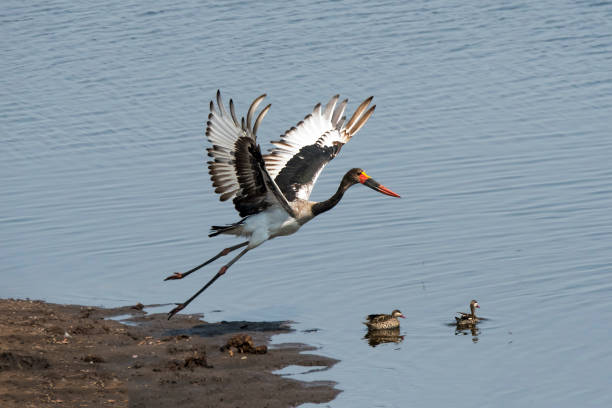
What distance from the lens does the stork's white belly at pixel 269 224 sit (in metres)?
12.5

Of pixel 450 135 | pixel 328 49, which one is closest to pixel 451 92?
pixel 450 135

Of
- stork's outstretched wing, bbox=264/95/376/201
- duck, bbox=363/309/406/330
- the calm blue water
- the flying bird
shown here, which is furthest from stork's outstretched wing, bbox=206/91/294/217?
duck, bbox=363/309/406/330

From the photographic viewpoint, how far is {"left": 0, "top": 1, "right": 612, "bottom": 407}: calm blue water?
448 inches

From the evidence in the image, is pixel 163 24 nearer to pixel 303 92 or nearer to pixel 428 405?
pixel 303 92

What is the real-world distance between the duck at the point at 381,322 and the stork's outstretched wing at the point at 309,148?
1959mm

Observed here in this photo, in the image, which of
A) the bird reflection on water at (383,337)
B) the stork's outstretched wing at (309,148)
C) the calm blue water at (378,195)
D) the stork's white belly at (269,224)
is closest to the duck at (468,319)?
the calm blue water at (378,195)

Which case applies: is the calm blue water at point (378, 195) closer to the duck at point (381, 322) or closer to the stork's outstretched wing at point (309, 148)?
the duck at point (381, 322)

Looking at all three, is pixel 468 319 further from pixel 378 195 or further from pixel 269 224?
pixel 378 195

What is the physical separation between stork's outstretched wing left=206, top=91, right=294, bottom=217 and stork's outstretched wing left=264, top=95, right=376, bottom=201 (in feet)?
2.38

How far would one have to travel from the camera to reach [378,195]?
1734 centimetres

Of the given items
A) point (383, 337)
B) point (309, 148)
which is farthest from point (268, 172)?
point (383, 337)

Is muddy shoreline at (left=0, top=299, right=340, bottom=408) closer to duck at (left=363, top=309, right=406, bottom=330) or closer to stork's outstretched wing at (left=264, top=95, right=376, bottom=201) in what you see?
duck at (left=363, top=309, right=406, bottom=330)

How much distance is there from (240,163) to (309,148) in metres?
2.67

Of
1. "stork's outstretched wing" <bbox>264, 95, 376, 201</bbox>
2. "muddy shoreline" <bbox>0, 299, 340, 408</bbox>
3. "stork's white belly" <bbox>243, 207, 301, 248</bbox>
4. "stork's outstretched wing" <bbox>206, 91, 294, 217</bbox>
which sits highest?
"stork's outstretched wing" <bbox>264, 95, 376, 201</bbox>
